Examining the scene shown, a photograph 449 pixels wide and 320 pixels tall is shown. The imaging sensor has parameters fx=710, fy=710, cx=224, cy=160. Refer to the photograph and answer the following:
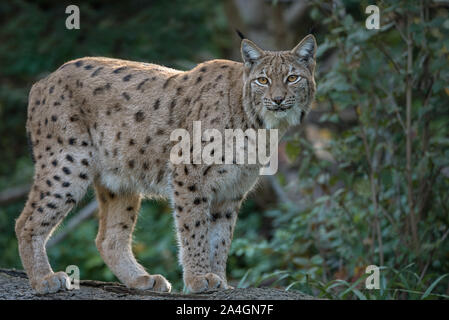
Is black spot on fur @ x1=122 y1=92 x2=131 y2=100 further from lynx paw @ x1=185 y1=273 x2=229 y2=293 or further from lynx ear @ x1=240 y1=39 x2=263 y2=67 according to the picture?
lynx paw @ x1=185 y1=273 x2=229 y2=293

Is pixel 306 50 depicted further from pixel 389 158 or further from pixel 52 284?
pixel 52 284

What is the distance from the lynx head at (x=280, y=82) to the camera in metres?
5.93

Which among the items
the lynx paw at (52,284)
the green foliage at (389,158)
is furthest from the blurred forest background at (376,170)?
the lynx paw at (52,284)

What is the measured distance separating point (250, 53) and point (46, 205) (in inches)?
86.9

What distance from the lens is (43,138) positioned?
639cm

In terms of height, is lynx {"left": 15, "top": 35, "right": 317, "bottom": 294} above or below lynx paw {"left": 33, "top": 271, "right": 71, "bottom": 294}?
above

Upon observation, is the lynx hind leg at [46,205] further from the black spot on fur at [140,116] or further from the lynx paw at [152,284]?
the lynx paw at [152,284]

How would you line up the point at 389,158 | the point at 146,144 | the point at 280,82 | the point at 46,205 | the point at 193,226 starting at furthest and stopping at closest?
the point at 389,158, the point at 146,144, the point at 46,205, the point at 193,226, the point at 280,82

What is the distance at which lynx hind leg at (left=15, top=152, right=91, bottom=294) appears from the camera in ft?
20.1

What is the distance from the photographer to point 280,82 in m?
5.96

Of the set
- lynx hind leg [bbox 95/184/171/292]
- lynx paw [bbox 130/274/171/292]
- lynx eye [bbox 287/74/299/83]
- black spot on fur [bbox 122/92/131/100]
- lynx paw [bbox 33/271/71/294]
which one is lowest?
lynx paw [bbox 130/274/171/292]

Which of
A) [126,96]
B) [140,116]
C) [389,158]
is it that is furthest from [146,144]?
[389,158]

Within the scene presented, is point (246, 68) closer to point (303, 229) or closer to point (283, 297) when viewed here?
point (283, 297)

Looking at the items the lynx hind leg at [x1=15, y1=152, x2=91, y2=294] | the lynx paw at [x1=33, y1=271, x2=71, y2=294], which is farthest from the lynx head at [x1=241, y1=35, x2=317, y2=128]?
the lynx paw at [x1=33, y1=271, x2=71, y2=294]
